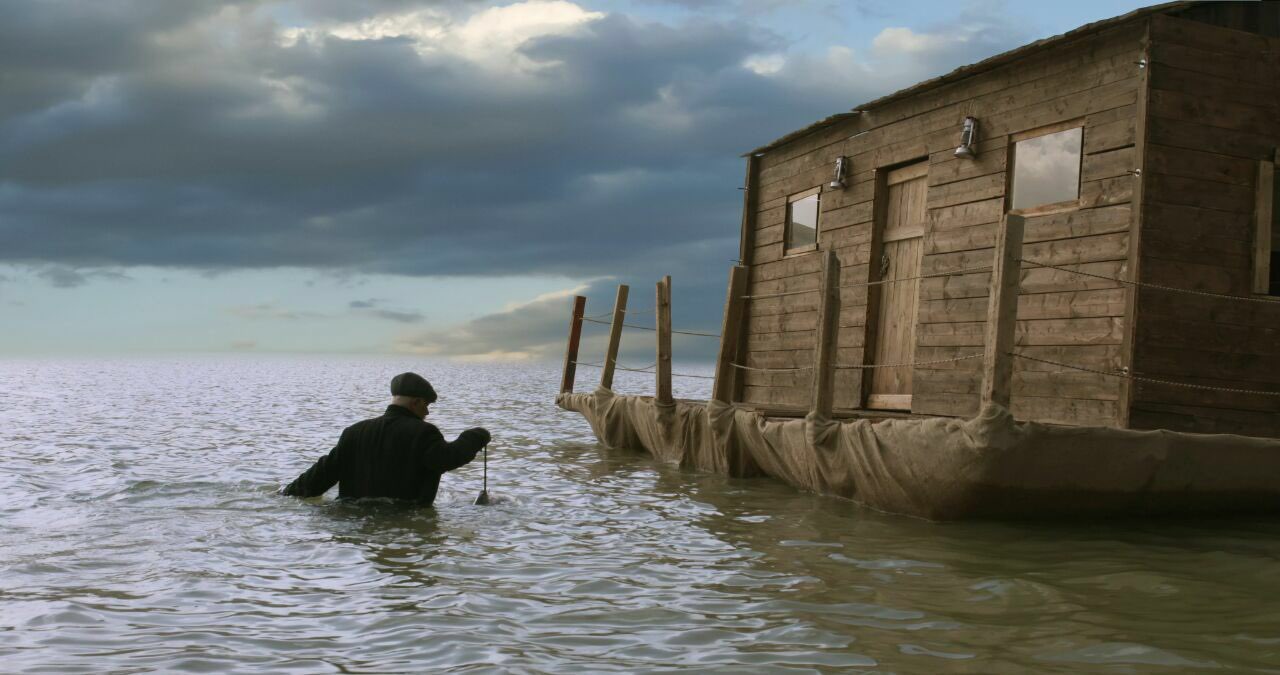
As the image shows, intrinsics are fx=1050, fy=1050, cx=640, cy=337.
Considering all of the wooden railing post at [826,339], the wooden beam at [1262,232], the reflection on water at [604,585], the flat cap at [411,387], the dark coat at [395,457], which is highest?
the wooden beam at [1262,232]

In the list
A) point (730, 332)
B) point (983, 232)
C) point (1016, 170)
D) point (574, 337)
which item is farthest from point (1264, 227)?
point (574, 337)

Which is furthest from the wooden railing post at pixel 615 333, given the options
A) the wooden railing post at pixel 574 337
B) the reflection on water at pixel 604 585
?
the reflection on water at pixel 604 585

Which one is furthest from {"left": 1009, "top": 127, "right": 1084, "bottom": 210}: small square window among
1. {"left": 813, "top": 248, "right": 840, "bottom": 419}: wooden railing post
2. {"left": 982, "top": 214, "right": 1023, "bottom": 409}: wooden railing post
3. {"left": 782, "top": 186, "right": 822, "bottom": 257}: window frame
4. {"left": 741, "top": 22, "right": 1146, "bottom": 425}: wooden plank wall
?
{"left": 782, "top": 186, "right": 822, "bottom": 257}: window frame

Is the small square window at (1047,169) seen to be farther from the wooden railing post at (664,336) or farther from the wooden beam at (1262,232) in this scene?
the wooden railing post at (664,336)

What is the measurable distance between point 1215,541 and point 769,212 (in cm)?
853

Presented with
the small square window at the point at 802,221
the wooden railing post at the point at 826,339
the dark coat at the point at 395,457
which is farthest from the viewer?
the small square window at the point at 802,221

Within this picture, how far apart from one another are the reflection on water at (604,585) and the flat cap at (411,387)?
92 cm

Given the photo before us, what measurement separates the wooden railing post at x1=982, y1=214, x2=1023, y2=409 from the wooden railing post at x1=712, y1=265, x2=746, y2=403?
426cm

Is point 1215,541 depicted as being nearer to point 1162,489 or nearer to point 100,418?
point 1162,489

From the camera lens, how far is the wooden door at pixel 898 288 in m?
12.2

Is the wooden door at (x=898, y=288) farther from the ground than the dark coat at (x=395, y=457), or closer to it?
farther from the ground

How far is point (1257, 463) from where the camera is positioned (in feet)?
28.3

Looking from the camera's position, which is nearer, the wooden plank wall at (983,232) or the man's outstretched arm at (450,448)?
the man's outstretched arm at (450,448)

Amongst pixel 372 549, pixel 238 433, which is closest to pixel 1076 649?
pixel 372 549
